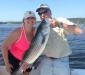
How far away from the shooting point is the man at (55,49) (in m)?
4.04

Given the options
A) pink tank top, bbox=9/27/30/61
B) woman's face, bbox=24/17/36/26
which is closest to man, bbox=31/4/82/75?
woman's face, bbox=24/17/36/26

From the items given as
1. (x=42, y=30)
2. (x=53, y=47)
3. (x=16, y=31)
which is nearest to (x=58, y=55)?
(x=53, y=47)

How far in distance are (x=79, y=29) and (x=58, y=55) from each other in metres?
0.47

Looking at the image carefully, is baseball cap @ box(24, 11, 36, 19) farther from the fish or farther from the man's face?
the fish

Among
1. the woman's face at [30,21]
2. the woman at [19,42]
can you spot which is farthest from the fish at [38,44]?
the woman's face at [30,21]

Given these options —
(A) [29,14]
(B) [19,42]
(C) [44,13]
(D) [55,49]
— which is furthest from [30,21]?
(D) [55,49]

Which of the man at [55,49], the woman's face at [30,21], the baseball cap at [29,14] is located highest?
the baseball cap at [29,14]

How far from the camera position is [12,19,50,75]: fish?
382 cm

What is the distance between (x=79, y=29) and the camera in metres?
4.14

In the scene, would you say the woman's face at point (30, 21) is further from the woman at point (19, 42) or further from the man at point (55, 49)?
the man at point (55, 49)

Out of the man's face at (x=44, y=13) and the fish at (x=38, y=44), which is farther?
the man's face at (x=44, y=13)

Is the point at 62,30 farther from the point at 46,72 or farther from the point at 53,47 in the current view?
the point at 46,72

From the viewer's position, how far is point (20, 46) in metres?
4.24

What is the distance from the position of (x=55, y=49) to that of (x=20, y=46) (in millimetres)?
530
